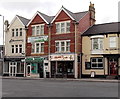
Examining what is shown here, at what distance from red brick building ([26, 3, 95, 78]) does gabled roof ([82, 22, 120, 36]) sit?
Answer: 1174 millimetres

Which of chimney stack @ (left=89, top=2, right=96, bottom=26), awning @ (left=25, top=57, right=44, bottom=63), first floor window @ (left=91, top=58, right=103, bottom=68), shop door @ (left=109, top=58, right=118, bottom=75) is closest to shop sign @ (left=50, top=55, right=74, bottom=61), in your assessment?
awning @ (left=25, top=57, right=44, bottom=63)

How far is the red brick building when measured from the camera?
125ft

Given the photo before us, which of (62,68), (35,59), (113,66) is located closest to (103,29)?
(113,66)

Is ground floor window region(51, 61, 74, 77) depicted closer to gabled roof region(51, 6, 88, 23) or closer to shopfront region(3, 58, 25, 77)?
shopfront region(3, 58, 25, 77)

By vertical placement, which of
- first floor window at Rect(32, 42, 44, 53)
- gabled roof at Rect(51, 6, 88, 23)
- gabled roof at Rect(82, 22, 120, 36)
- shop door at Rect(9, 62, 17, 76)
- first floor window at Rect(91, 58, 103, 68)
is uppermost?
gabled roof at Rect(51, 6, 88, 23)

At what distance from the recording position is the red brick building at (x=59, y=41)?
1506 inches

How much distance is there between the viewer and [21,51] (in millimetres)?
43812

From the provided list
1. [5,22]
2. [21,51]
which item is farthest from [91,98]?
[5,22]

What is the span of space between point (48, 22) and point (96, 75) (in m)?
12.1

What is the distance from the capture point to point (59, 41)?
Result: 39688 millimetres

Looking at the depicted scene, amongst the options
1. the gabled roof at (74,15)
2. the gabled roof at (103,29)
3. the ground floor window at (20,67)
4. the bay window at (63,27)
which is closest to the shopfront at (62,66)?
the bay window at (63,27)

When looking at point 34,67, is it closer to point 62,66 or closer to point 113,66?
point 62,66

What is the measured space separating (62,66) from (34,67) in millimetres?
5461

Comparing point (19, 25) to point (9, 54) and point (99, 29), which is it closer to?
point (9, 54)
